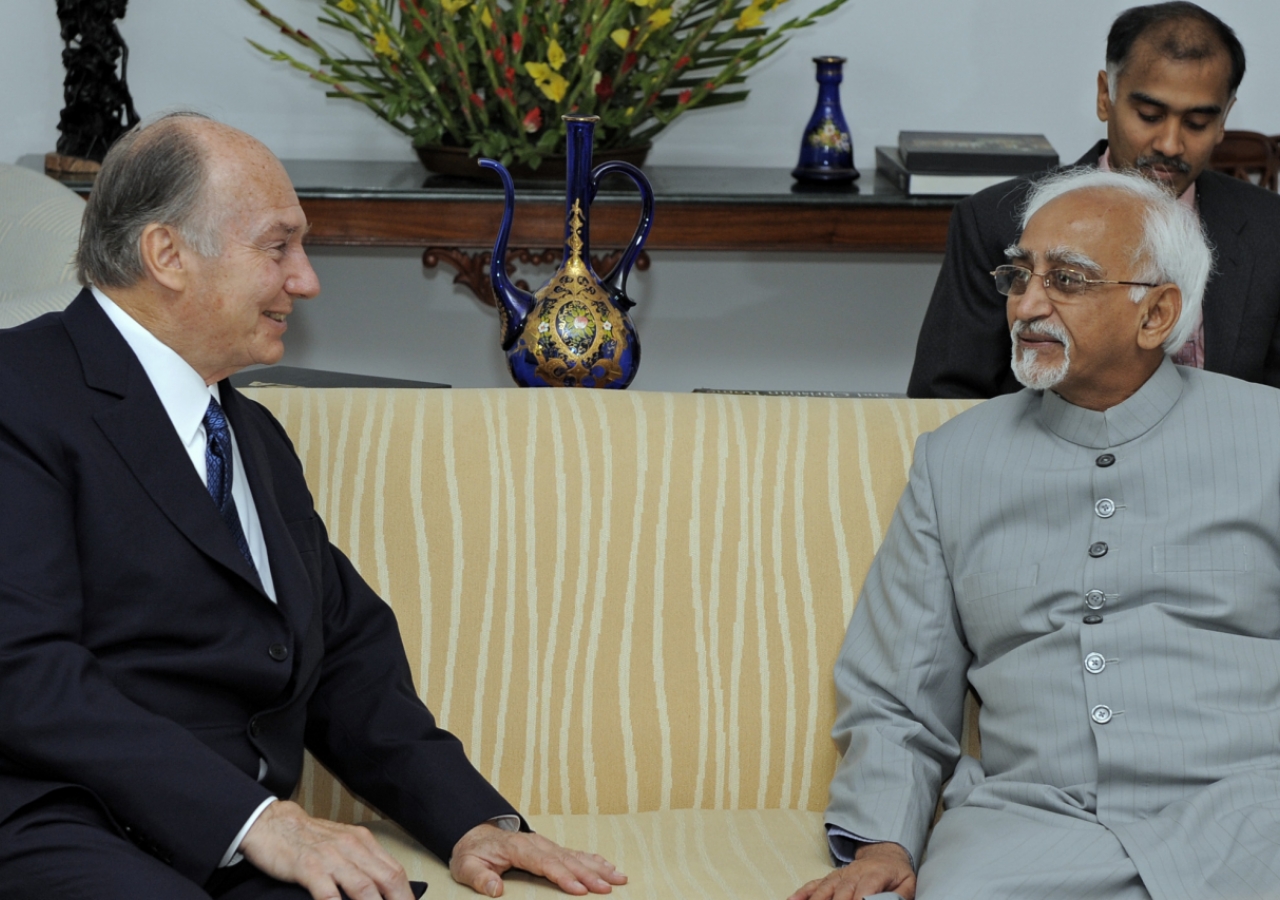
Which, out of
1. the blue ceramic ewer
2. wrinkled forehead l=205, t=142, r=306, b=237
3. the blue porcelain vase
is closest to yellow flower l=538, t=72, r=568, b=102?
the blue porcelain vase

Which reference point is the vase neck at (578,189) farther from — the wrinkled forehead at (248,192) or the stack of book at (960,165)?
the stack of book at (960,165)

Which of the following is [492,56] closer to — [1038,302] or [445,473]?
[445,473]

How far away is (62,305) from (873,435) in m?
1.63

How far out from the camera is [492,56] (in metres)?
3.31

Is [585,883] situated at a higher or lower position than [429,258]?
lower

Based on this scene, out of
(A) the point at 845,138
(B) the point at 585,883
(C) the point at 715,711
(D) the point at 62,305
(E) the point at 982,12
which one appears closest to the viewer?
(B) the point at 585,883

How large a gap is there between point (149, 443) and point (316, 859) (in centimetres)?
46

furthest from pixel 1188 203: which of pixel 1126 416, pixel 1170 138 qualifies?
pixel 1126 416

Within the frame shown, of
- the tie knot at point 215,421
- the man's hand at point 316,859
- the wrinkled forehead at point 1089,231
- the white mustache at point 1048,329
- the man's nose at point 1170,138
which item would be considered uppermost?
the man's nose at point 1170,138

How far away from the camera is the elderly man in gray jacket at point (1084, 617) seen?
1.70m

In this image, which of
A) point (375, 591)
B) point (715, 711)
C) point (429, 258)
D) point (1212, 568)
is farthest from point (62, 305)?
point (1212, 568)

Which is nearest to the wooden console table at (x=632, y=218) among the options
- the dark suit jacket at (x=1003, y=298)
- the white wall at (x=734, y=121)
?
the white wall at (x=734, y=121)

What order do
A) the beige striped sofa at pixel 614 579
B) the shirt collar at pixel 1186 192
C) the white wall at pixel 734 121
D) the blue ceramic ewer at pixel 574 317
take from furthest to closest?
the white wall at pixel 734 121 → the shirt collar at pixel 1186 192 → the blue ceramic ewer at pixel 574 317 → the beige striped sofa at pixel 614 579

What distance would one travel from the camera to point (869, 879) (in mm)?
1729
